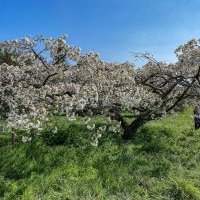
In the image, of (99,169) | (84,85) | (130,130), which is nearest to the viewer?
(99,169)

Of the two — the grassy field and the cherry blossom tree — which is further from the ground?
the cherry blossom tree

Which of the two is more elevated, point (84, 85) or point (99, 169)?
point (84, 85)

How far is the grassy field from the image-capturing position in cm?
1469

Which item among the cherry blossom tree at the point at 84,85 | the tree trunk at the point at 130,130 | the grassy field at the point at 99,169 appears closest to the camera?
the grassy field at the point at 99,169

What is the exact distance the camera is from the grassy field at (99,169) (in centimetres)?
1469

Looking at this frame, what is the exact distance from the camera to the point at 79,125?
80.9ft

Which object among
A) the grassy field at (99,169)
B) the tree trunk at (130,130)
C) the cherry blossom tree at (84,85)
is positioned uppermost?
the cherry blossom tree at (84,85)

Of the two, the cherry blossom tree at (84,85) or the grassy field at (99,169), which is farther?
the cherry blossom tree at (84,85)

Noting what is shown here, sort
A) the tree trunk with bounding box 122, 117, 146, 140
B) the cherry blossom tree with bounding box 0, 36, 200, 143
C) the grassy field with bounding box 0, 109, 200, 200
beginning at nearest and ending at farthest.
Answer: the grassy field with bounding box 0, 109, 200, 200, the cherry blossom tree with bounding box 0, 36, 200, 143, the tree trunk with bounding box 122, 117, 146, 140

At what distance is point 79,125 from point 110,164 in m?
7.20

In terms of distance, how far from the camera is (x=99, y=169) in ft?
55.6

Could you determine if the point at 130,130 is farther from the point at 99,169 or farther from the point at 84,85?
the point at 99,169

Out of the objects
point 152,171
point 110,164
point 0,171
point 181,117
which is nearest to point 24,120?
point 0,171

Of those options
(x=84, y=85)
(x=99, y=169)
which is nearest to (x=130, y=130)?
(x=84, y=85)
